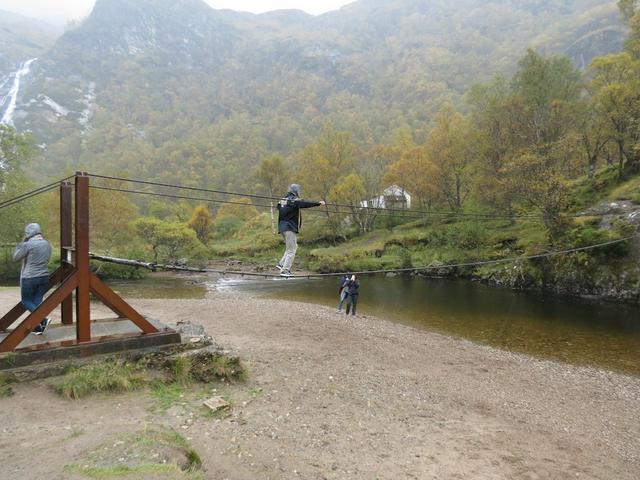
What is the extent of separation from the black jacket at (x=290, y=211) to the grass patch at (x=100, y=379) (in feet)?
13.8

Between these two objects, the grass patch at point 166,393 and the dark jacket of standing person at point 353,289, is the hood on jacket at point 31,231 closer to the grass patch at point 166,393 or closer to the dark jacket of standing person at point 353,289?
the grass patch at point 166,393

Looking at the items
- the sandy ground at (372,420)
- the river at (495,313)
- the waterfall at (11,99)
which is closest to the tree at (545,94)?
the river at (495,313)

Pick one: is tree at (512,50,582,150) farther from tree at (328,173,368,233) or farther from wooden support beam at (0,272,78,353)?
wooden support beam at (0,272,78,353)

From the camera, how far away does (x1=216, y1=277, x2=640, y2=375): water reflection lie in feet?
46.4

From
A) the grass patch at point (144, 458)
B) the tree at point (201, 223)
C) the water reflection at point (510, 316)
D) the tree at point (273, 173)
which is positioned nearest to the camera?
the grass patch at point (144, 458)

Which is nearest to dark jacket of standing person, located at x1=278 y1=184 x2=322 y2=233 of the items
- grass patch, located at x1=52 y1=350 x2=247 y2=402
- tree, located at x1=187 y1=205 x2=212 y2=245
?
grass patch, located at x1=52 y1=350 x2=247 y2=402

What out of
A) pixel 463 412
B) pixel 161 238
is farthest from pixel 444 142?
pixel 463 412

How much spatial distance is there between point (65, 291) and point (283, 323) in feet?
29.7

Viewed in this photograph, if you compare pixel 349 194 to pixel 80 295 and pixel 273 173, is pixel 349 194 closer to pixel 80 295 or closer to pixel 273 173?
pixel 273 173

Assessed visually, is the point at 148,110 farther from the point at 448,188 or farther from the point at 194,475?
the point at 194,475

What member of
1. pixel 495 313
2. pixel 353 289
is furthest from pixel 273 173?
pixel 495 313

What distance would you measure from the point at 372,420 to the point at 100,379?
4.92 m

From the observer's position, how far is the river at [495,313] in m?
14.2

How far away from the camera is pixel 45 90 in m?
168
